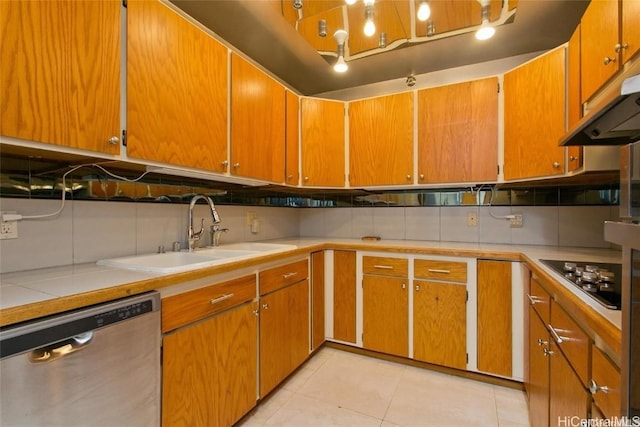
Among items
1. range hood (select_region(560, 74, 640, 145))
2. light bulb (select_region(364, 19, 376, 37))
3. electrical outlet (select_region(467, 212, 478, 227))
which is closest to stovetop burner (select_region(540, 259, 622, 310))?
range hood (select_region(560, 74, 640, 145))

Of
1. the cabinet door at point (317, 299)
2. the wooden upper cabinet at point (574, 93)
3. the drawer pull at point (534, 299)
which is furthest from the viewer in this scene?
the cabinet door at point (317, 299)

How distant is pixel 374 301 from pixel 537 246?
1250 mm

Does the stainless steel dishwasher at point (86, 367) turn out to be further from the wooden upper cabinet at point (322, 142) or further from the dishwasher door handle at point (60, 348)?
the wooden upper cabinet at point (322, 142)

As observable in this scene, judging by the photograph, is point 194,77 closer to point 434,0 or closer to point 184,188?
point 184,188

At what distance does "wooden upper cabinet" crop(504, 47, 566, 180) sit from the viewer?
Answer: 174 cm

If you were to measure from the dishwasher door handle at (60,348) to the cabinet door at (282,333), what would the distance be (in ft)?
2.90

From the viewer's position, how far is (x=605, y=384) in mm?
663

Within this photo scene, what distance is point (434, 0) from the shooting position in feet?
4.88

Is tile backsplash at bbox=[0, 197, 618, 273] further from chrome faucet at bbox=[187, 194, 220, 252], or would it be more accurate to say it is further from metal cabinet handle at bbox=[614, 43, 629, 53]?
metal cabinet handle at bbox=[614, 43, 629, 53]

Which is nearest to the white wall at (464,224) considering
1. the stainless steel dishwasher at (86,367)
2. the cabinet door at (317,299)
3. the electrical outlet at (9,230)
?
the cabinet door at (317,299)

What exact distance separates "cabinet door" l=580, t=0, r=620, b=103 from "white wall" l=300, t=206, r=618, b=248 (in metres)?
0.99

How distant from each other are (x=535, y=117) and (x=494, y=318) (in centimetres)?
129

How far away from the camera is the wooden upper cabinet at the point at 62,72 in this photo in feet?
2.94

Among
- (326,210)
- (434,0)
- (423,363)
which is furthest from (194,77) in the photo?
(423,363)
